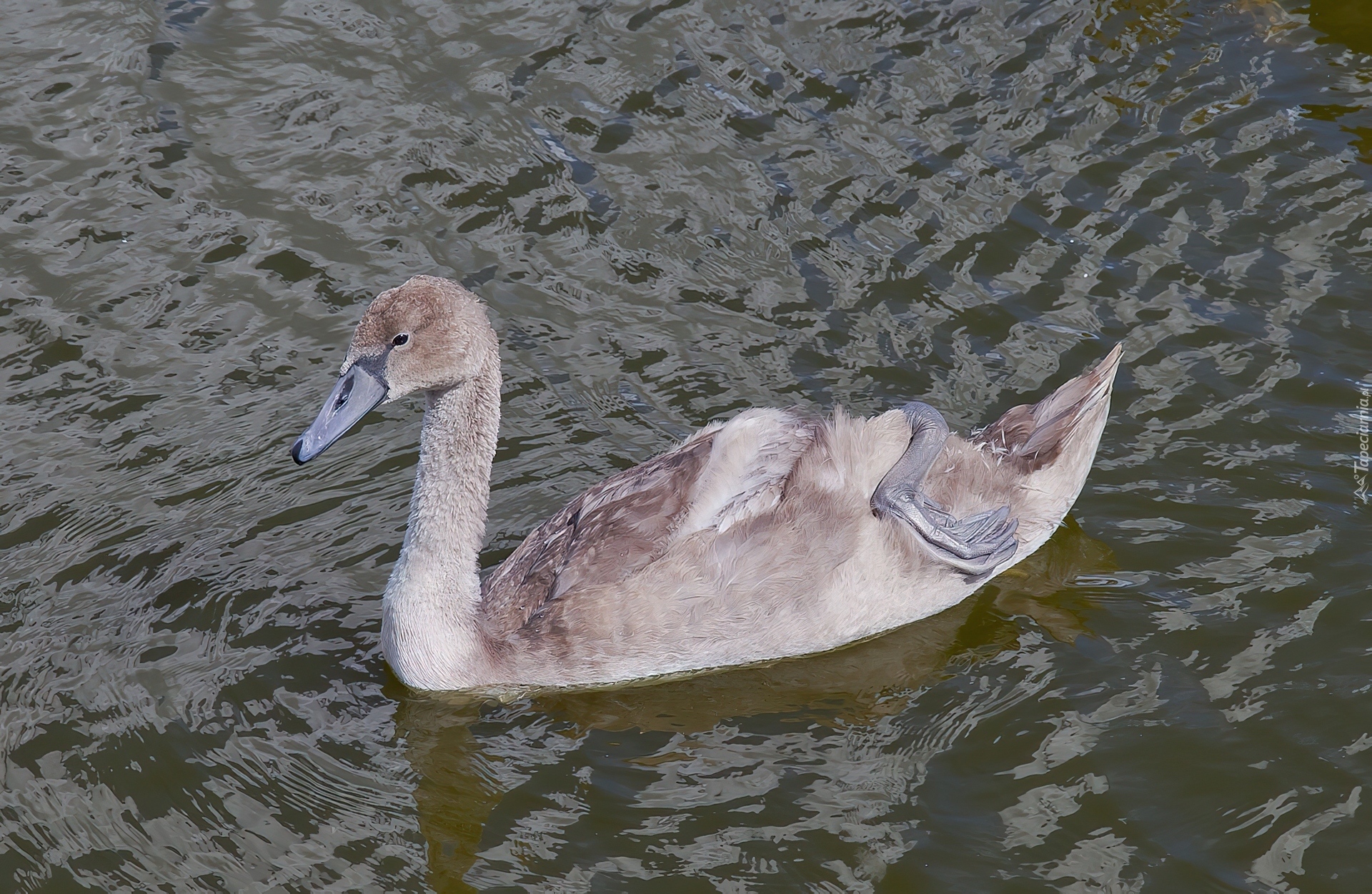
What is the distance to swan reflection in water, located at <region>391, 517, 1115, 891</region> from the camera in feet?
18.4

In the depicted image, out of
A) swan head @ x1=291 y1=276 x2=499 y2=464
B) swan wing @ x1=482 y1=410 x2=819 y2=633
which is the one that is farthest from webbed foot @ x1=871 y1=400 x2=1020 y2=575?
swan head @ x1=291 y1=276 x2=499 y2=464

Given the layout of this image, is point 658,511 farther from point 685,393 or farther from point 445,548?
point 685,393

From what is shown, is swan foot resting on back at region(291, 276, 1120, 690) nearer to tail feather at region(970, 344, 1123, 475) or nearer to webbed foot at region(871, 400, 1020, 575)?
webbed foot at region(871, 400, 1020, 575)

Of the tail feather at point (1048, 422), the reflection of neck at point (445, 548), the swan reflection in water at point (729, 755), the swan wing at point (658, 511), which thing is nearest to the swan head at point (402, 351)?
the reflection of neck at point (445, 548)

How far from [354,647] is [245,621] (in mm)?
544

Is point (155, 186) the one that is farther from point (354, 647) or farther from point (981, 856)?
point (981, 856)

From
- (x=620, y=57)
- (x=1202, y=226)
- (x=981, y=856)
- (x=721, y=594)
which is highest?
(x=620, y=57)

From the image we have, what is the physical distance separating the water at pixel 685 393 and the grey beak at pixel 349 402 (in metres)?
1.11

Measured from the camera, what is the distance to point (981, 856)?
5.51m

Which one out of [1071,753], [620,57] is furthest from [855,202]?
[1071,753]

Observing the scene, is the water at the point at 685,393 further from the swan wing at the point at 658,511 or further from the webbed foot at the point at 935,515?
the swan wing at the point at 658,511

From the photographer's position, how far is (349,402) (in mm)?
6148

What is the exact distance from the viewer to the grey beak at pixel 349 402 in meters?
6.07

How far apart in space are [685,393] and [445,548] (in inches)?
79.2
